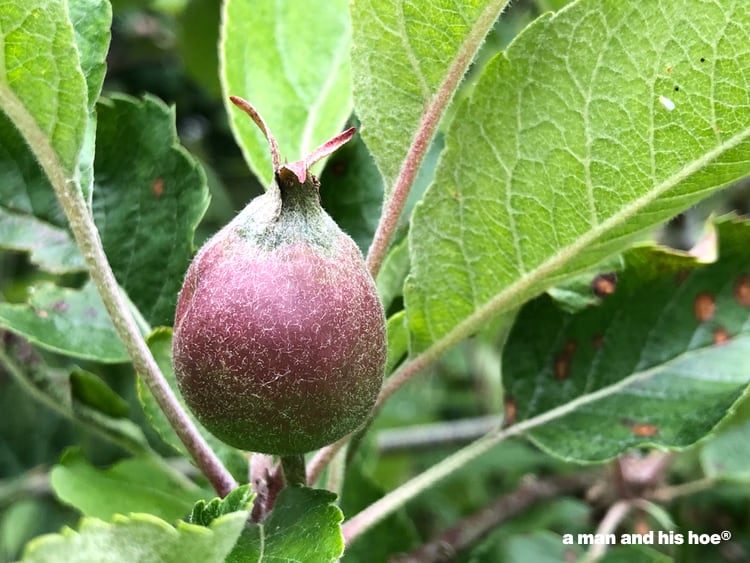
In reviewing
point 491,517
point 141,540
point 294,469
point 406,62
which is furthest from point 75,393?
point 491,517

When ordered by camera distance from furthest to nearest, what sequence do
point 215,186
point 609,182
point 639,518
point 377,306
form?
point 215,186
point 639,518
point 609,182
point 377,306

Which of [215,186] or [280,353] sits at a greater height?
[215,186]

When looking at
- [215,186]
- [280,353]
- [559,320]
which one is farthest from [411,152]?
[215,186]

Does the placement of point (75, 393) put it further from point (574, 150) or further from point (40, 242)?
point (574, 150)

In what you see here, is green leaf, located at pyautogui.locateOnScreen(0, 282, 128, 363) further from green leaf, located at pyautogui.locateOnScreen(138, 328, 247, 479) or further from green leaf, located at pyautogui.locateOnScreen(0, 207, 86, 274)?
green leaf, located at pyautogui.locateOnScreen(138, 328, 247, 479)

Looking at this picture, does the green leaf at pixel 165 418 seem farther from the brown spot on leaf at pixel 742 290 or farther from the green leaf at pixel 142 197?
the brown spot on leaf at pixel 742 290

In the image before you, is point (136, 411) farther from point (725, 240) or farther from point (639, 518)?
point (725, 240)
